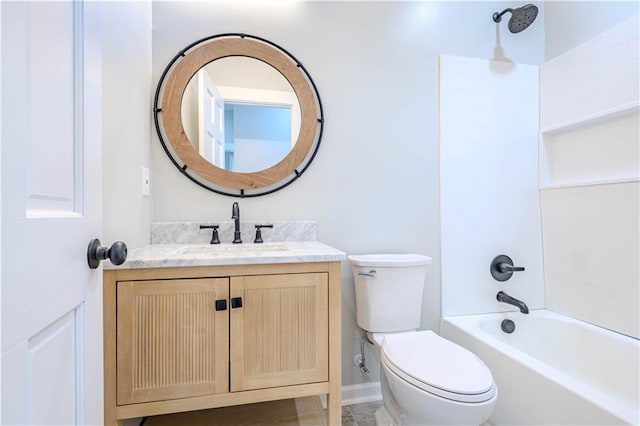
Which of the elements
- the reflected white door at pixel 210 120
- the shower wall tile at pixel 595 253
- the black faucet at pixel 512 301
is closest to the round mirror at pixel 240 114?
the reflected white door at pixel 210 120

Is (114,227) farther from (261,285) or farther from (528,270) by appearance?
(528,270)

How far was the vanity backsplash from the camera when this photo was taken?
4.97 feet

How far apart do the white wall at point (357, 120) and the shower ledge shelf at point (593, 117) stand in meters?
0.67

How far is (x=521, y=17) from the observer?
71.5 inches

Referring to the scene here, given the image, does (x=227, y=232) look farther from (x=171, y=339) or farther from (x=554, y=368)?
(x=554, y=368)

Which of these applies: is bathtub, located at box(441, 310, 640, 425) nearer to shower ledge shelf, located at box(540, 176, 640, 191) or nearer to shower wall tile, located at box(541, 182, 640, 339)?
shower wall tile, located at box(541, 182, 640, 339)

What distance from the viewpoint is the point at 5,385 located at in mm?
432

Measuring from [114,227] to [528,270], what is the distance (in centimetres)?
228

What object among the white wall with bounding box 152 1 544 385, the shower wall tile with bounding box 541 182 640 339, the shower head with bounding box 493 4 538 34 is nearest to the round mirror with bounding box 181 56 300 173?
the white wall with bounding box 152 1 544 385

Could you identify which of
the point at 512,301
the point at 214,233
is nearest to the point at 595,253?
the point at 512,301

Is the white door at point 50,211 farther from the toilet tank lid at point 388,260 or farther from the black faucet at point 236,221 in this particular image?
the toilet tank lid at point 388,260

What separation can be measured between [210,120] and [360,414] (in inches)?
67.2

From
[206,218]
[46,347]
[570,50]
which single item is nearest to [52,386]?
[46,347]

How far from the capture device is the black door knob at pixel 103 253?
2.23 feet
